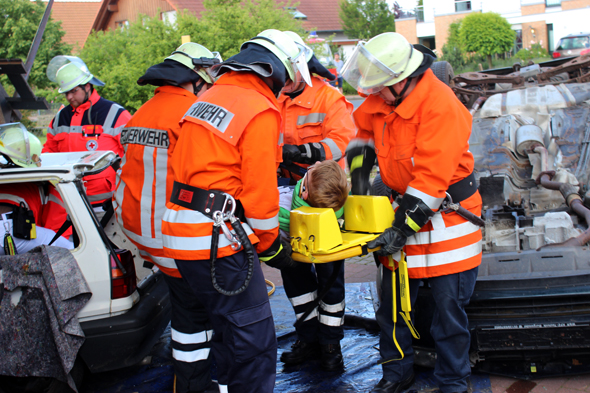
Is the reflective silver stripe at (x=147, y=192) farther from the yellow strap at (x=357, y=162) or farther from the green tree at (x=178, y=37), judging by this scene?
the green tree at (x=178, y=37)

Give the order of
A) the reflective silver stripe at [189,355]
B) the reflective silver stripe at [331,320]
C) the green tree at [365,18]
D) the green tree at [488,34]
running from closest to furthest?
1. the reflective silver stripe at [189,355]
2. the reflective silver stripe at [331,320]
3. the green tree at [488,34]
4. the green tree at [365,18]

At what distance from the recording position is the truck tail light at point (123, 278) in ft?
10.2

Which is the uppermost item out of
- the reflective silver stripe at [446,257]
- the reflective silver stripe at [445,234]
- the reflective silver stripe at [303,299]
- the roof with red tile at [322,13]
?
the roof with red tile at [322,13]

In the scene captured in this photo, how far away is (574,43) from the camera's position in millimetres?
22891

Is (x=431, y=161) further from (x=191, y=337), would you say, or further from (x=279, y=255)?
(x=191, y=337)

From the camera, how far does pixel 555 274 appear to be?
9.46ft

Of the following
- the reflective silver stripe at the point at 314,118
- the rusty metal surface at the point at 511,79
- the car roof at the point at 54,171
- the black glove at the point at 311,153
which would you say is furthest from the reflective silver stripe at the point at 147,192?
the rusty metal surface at the point at 511,79

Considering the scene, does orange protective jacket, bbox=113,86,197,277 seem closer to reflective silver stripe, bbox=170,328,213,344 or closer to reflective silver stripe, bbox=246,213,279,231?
reflective silver stripe, bbox=170,328,213,344

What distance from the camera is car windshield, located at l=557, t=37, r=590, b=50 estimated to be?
2255cm

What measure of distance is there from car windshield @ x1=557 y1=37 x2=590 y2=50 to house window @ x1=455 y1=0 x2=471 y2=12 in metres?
15.5

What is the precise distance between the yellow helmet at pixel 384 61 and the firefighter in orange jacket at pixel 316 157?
1.93 ft

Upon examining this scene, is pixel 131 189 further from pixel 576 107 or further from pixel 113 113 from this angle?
pixel 576 107

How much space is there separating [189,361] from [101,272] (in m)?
0.74

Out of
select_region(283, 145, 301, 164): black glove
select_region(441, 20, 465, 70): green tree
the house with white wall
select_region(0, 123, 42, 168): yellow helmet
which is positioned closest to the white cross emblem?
select_region(0, 123, 42, 168): yellow helmet
